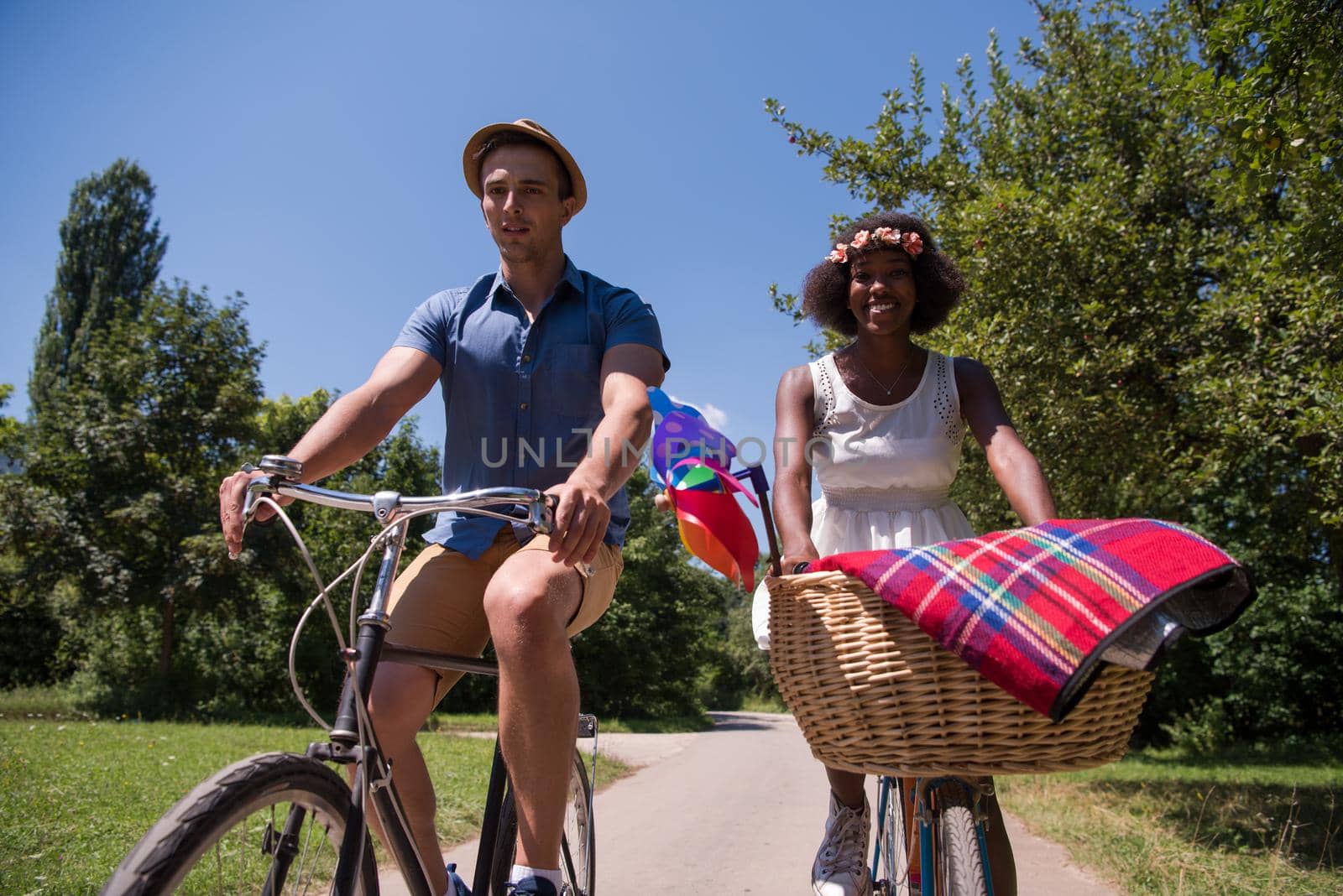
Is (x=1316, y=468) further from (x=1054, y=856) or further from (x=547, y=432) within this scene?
(x=547, y=432)

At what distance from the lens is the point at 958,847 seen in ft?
6.23

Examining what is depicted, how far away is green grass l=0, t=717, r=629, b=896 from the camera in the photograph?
377cm

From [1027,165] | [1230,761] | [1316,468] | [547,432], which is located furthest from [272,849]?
[1230,761]

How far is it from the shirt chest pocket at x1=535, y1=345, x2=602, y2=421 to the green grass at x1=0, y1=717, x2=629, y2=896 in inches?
109

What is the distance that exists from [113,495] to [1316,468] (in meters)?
21.7

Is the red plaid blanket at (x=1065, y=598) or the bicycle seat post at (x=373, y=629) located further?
the bicycle seat post at (x=373, y=629)

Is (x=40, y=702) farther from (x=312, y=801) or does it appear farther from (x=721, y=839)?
(x=312, y=801)

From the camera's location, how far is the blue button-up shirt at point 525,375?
8.37 feet

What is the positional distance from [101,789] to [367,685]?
17.9 ft

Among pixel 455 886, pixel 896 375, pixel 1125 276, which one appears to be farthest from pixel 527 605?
pixel 1125 276

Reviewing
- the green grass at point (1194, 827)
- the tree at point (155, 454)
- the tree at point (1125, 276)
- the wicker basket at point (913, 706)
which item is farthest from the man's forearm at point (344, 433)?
the tree at point (155, 454)

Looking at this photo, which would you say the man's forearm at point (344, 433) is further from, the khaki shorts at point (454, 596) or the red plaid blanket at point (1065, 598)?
the red plaid blanket at point (1065, 598)

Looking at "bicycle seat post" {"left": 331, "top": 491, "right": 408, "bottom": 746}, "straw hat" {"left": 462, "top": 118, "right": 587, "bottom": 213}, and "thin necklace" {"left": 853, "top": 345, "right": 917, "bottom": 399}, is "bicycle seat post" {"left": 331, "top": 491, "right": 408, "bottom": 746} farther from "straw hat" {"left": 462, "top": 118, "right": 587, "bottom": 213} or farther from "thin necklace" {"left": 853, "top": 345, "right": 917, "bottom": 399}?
"thin necklace" {"left": 853, "top": 345, "right": 917, "bottom": 399}

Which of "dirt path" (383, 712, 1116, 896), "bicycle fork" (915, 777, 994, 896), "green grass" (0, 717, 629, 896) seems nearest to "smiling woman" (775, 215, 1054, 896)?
"bicycle fork" (915, 777, 994, 896)
